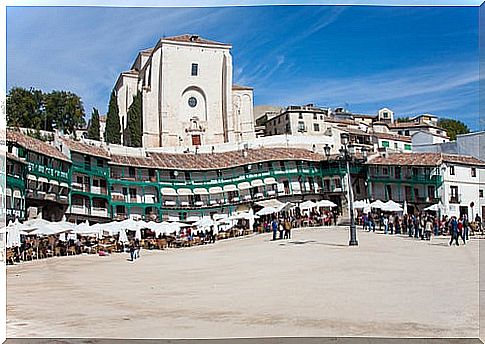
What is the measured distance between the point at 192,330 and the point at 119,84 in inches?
159

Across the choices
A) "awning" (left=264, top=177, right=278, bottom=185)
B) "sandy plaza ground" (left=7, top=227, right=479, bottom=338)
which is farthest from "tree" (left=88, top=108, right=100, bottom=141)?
"awning" (left=264, top=177, right=278, bottom=185)

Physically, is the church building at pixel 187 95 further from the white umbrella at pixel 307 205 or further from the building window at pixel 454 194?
the building window at pixel 454 194

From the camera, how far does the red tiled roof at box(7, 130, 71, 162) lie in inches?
352

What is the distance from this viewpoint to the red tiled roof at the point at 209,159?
979cm

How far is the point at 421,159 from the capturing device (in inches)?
391

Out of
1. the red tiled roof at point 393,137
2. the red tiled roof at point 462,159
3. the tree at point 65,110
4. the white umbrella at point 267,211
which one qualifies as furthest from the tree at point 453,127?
the tree at point 65,110

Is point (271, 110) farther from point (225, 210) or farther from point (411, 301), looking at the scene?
point (411, 301)

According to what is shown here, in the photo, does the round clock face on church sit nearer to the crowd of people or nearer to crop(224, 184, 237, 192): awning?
crop(224, 184, 237, 192): awning

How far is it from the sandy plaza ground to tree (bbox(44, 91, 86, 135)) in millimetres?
1923

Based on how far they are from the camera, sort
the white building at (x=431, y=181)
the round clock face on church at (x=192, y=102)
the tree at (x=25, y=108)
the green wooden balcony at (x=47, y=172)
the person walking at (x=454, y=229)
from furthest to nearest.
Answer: the round clock face on church at (x=192, y=102)
the white building at (x=431, y=181)
the person walking at (x=454, y=229)
the green wooden balcony at (x=47, y=172)
the tree at (x=25, y=108)

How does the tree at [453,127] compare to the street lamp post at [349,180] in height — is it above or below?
above

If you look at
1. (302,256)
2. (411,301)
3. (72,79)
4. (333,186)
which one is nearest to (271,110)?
(333,186)

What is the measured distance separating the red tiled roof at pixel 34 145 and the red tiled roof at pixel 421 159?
456cm

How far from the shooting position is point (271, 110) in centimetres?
956
